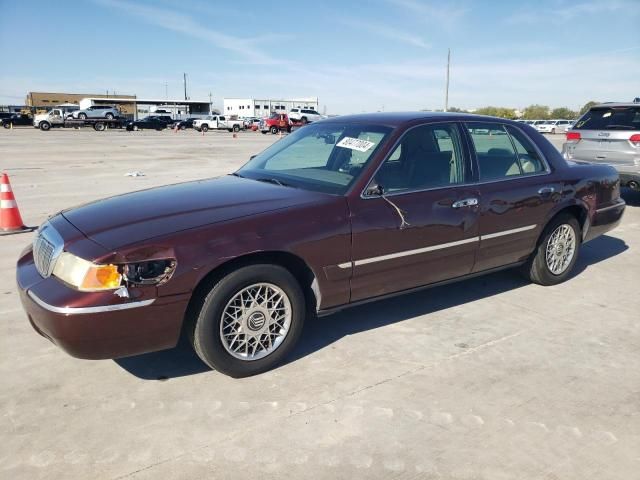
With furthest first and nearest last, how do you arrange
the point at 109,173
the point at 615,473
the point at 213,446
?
the point at 109,173 → the point at 213,446 → the point at 615,473

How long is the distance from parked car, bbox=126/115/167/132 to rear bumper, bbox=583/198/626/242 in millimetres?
48859

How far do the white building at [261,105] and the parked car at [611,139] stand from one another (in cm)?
6599

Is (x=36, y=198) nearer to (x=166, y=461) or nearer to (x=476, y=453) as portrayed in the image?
(x=166, y=461)

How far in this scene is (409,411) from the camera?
9.52 ft

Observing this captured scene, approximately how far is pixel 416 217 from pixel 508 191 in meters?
1.08

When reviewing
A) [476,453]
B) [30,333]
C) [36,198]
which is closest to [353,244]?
[476,453]

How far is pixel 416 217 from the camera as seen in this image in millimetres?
3699

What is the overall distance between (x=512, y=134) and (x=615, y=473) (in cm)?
301

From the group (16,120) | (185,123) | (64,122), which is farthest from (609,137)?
(16,120)

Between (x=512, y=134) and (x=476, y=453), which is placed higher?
(x=512, y=134)

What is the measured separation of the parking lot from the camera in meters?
2.49

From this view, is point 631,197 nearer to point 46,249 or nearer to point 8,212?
point 46,249

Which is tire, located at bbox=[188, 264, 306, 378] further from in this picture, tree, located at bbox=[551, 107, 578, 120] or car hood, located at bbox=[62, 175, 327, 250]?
tree, located at bbox=[551, 107, 578, 120]

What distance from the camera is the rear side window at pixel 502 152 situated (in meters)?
4.26
